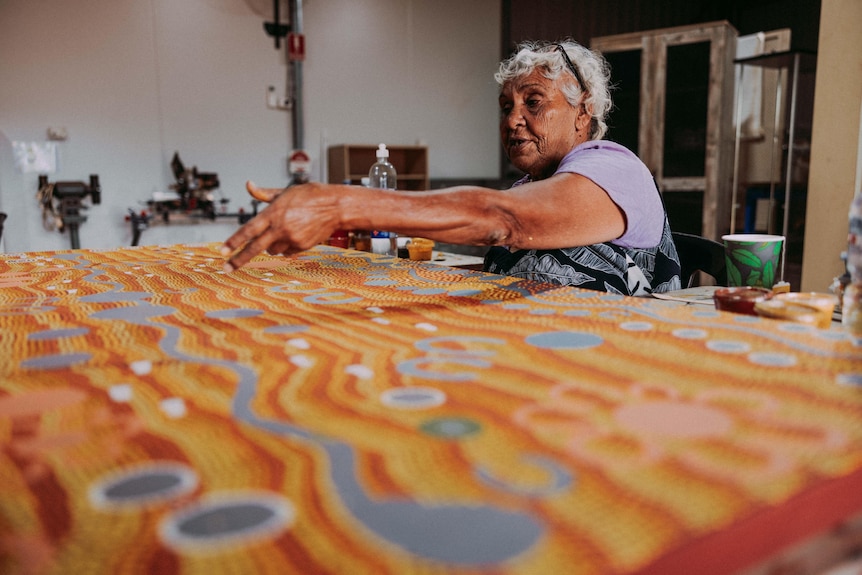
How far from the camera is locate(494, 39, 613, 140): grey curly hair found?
1.71 meters

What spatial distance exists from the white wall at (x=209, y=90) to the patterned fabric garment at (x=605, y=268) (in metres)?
4.16

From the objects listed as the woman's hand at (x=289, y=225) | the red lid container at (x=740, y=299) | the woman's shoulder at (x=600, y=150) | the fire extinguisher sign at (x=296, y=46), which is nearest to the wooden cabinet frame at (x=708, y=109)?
the fire extinguisher sign at (x=296, y=46)

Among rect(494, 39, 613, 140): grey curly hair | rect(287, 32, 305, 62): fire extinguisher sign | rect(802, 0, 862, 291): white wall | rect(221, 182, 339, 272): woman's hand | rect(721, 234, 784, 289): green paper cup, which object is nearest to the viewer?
rect(221, 182, 339, 272): woman's hand

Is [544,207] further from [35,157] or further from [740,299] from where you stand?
[35,157]

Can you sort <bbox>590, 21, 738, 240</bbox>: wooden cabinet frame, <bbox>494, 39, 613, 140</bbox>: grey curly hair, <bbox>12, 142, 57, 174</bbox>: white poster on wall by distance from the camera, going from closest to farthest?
1. <bbox>494, 39, 613, 140</bbox>: grey curly hair
2. <bbox>12, 142, 57, 174</bbox>: white poster on wall
3. <bbox>590, 21, 738, 240</bbox>: wooden cabinet frame

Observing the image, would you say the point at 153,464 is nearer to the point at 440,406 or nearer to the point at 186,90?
the point at 440,406

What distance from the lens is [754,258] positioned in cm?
133

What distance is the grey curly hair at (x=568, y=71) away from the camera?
171 cm

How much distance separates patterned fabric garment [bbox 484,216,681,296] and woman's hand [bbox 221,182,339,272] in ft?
2.45

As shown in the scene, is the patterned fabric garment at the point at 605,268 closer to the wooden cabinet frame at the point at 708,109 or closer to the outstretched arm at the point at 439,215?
the outstretched arm at the point at 439,215

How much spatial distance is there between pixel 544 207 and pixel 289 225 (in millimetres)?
520

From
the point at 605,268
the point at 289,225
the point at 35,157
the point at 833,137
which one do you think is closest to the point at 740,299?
the point at 605,268

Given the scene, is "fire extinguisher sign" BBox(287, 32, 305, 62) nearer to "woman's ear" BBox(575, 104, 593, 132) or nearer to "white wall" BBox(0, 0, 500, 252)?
"white wall" BBox(0, 0, 500, 252)

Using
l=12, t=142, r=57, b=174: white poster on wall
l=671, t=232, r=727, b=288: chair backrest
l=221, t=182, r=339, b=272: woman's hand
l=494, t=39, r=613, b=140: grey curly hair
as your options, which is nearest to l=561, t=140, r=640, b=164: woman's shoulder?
l=494, t=39, r=613, b=140: grey curly hair
